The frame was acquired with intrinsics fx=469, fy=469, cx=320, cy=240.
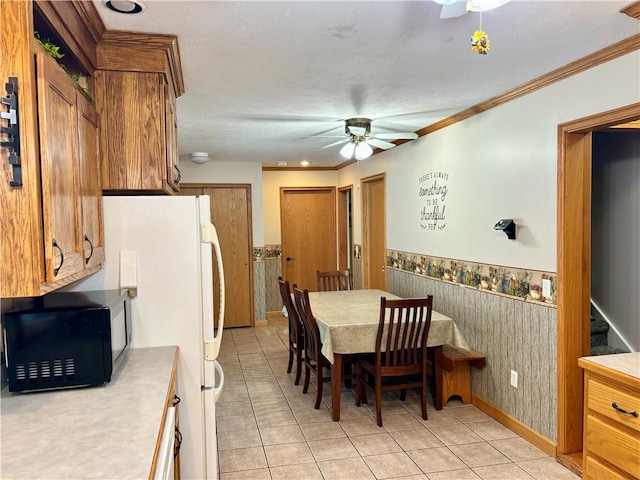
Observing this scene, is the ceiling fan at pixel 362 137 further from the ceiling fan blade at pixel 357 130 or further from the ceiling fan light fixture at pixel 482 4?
the ceiling fan light fixture at pixel 482 4

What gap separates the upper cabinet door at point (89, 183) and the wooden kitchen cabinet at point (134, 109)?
0.08 metres

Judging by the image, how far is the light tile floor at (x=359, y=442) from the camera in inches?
107

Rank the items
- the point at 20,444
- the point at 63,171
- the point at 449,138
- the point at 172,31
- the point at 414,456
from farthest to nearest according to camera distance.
→ 1. the point at 449,138
2. the point at 414,456
3. the point at 172,31
4. the point at 63,171
5. the point at 20,444

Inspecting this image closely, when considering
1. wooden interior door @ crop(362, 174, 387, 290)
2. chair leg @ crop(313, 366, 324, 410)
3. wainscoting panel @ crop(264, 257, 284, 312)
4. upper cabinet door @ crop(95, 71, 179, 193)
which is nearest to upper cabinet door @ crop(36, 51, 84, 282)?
upper cabinet door @ crop(95, 71, 179, 193)

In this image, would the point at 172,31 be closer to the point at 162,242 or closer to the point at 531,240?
the point at 162,242

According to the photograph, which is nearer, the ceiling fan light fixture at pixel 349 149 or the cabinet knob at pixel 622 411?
the cabinet knob at pixel 622 411

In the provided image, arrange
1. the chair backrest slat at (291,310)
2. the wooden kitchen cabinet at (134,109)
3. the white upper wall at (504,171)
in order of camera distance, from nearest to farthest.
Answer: the wooden kitchen cabinet at (134,109) → the white upper wall at (504,171) → the chair backrest slat at (291,310)

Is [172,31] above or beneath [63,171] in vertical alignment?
above

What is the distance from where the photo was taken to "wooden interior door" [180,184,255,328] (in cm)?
627

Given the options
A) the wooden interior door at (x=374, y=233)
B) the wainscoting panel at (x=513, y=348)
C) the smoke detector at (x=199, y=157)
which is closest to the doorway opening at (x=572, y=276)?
the wainscoting panel at (x=513, y=348)

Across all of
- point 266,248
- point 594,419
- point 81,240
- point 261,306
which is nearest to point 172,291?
point 81,240

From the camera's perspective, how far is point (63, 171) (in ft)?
4.74

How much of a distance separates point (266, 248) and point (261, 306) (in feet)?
3.05

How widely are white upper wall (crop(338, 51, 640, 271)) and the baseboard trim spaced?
42.0 inches
